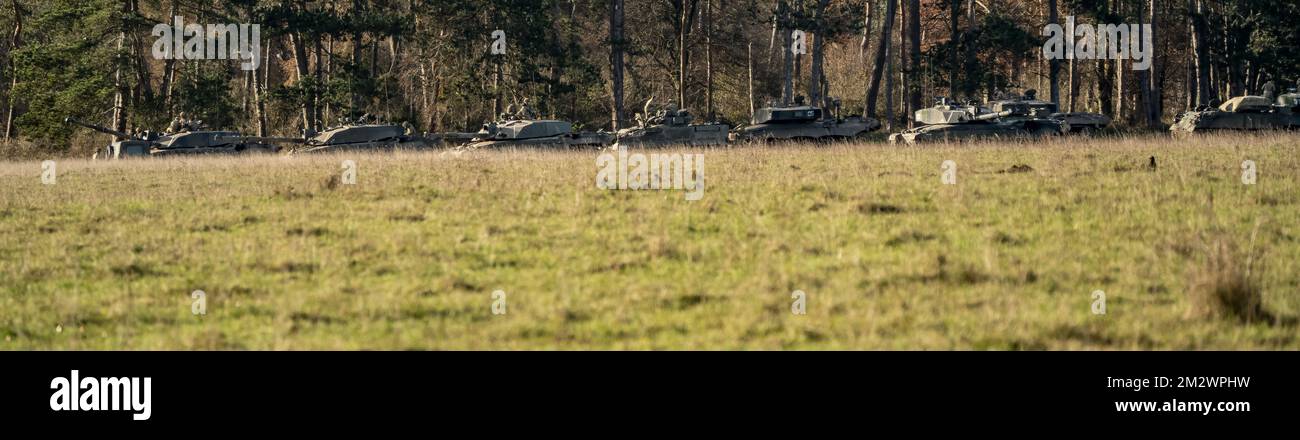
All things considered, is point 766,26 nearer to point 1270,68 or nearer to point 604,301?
point 1270,68

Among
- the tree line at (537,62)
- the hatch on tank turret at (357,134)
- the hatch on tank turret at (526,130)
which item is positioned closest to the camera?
the hatch on tank turret at (526,130)

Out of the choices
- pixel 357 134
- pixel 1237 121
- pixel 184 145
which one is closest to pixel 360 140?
pixel 357 134

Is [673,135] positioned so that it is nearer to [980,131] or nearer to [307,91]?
[980,131]

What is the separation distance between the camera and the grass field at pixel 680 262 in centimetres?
896

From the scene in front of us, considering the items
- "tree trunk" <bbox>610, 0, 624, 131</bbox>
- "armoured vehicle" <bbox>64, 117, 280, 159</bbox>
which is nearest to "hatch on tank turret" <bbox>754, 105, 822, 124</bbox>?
"tree trunk" <bbox>610, 0, 624, 131</bbox>

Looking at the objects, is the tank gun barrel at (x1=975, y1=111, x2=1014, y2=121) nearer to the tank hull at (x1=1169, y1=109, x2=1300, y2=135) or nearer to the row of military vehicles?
the row of military vehicles

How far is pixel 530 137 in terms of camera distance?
34.4 metres

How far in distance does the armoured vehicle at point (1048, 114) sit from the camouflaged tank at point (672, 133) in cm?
755

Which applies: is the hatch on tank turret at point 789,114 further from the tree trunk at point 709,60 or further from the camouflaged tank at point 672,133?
the tree trunk at point 709,60

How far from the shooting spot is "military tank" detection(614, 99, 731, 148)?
3459cm

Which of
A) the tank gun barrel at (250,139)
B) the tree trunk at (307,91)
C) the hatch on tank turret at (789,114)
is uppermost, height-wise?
the tree trunk at (307,91)

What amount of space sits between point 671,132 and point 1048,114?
1028cm

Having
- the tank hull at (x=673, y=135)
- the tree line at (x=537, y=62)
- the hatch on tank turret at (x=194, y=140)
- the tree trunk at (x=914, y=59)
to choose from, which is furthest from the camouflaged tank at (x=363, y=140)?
the tree trunk at (x=914, y=59)

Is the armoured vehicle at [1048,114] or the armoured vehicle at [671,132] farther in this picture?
the armoured vehicle at [671,132]
